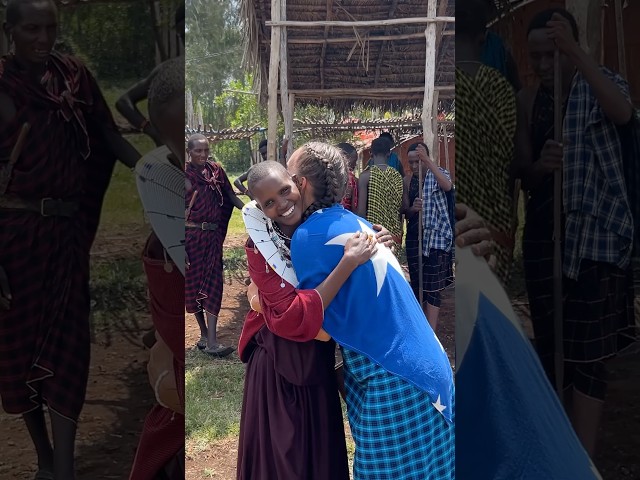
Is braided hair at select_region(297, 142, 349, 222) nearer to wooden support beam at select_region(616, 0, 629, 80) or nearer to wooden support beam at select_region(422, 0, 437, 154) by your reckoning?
wooden support beam at select_region(422, 0, 437, 154)

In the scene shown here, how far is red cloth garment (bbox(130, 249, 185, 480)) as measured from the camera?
2295 millimetres

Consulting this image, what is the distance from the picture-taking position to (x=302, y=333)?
6.54ft

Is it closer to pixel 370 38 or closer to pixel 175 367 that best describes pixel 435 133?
pixel 370 38

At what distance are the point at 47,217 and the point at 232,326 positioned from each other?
2.29 feet

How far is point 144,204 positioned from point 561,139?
4.42ft

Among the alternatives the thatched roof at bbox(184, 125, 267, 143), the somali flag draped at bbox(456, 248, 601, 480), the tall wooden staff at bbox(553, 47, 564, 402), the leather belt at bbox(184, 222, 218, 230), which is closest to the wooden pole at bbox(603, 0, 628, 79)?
the tall wooden staff at bbox(553, 47, 564, 402)

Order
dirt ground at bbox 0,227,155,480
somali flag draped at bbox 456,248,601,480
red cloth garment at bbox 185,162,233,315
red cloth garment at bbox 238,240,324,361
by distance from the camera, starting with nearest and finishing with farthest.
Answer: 1. red cloth garment at bbox 238,240,324,361
2. red cloth garment at bbox 185,162,233,315
3. somali flag draped at bbox 456,248,601,480
4. dirt ground at bbox 0,227,155,480

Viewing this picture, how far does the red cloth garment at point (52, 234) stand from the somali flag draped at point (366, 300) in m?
A: 0.77

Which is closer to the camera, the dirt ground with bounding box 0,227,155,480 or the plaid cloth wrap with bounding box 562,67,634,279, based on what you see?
the plaid cloth wrap with bounding box 562,67,634,279

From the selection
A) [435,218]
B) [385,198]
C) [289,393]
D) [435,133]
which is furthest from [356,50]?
[289,393]

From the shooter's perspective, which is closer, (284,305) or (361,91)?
(284,305)

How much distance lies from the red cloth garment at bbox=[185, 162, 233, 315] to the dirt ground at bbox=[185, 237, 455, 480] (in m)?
0.03

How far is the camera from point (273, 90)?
211cm

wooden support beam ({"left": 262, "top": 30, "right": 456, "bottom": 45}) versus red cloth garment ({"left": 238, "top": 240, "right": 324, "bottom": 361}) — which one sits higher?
wooden support beam ({"left": 262, "top": 30, "right": 456, "bottom": 45})
